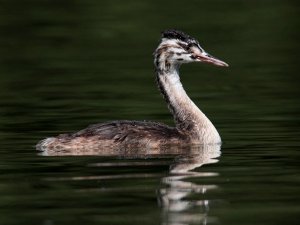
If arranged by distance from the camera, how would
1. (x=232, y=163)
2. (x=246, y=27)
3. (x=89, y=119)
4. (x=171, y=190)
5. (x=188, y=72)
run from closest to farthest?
(x=171, y=190)
(x=232, y=163)
(x=89, y=119)
(x=188, y=72)
(x=246, y=27)

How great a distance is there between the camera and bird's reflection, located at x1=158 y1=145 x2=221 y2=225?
13.0 meters

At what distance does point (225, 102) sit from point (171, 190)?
31.9 feet

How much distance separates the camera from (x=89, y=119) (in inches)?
866

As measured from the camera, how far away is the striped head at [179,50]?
1886 centimetres

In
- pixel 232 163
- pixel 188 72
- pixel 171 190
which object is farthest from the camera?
pixel 188 72

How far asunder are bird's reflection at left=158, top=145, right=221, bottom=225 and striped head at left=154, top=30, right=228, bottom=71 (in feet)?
5.47

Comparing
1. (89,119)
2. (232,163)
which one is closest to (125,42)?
(89,119)

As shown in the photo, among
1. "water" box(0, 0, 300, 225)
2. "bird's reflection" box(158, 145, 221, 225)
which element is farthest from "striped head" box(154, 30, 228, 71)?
"bird's reflection" box(158, 145, 221, 225)

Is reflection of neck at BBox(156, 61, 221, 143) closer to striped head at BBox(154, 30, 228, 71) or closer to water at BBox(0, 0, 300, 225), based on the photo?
striped head at BBox(154, 30, 228, 71)

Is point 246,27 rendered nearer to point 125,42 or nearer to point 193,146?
point 125,42

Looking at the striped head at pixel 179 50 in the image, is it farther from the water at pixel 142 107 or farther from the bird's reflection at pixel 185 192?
the bird's reflection at pixel 185 192

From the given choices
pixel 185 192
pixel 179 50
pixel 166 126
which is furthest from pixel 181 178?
pixel 179 50

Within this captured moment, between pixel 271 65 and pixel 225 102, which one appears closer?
pixel 225 102

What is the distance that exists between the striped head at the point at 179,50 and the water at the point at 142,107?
1.27 metres
